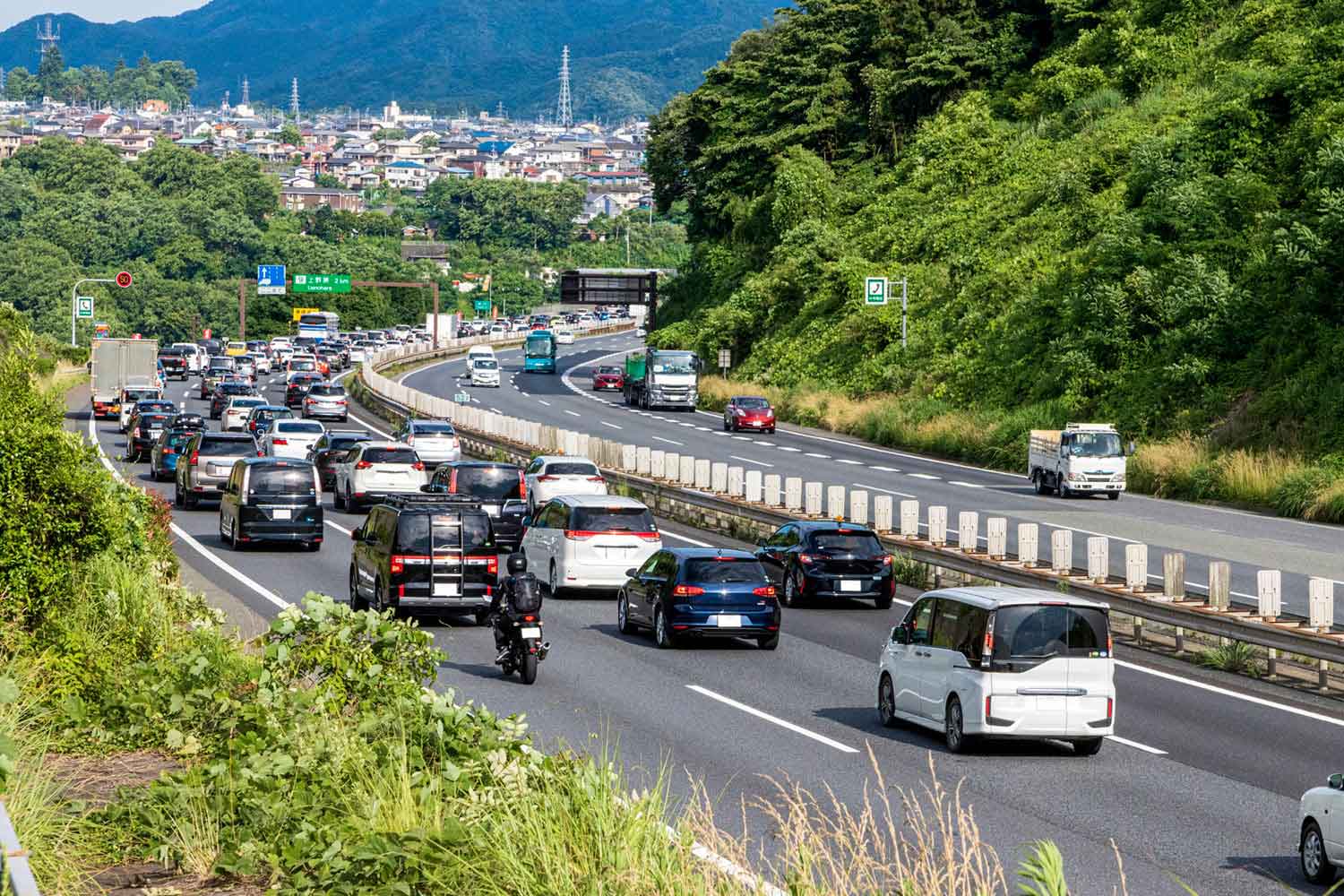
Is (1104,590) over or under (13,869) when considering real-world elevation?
under

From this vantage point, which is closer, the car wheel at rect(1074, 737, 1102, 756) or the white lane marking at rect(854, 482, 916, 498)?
the car wheel at rect(1074, 737, 1102, 756)

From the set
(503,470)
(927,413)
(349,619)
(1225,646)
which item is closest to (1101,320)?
(927,413)

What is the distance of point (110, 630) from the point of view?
18453mm

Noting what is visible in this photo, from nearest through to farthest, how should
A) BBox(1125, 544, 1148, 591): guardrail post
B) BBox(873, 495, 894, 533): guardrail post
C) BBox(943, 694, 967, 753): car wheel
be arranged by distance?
1. BBox(943, 694, 967, 753): car wheel
2. BBox(1125, 544, 1148, 591): guardrail post
3. BBox(873, 495, 894, 533): guardrail post

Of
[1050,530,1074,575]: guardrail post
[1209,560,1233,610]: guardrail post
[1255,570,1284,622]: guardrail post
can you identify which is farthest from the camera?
[1050,530,1074,575]: guardrail post

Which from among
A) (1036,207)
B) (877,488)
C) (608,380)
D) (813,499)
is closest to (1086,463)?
(877,488)

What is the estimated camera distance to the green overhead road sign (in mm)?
134375

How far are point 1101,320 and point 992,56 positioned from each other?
41739mm

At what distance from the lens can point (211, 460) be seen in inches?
1768

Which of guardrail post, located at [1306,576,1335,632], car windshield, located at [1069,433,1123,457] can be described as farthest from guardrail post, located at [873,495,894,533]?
guardrail post, located at [1306,576,1335,632]

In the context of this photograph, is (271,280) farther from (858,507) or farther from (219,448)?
(858,507)

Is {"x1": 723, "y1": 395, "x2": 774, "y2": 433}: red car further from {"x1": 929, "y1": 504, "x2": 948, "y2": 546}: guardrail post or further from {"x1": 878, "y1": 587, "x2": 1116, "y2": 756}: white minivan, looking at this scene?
{"x1": 878, "y1": 587, "x2": 1116, "y2": 756}: white minivan

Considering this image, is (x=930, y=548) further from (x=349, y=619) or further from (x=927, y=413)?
(x=927, y=413)

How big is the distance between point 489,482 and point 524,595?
779 inches
